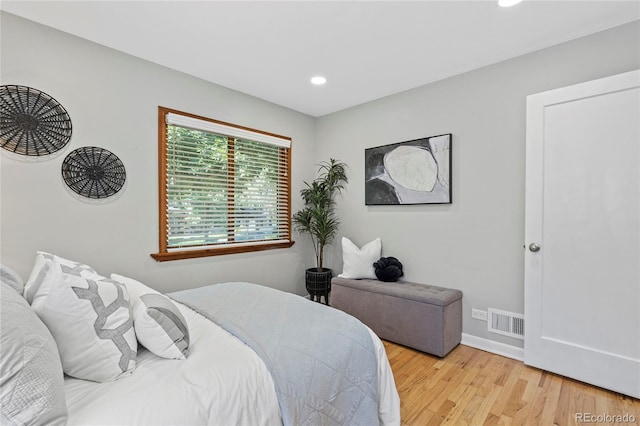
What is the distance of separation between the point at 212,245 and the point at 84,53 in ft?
6.17

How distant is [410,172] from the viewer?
3133 millimetres

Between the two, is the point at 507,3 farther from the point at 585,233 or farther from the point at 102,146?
the point at 102,146

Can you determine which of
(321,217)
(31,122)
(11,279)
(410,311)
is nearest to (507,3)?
(410,311)

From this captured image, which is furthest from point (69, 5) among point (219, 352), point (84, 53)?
point (219, 352)

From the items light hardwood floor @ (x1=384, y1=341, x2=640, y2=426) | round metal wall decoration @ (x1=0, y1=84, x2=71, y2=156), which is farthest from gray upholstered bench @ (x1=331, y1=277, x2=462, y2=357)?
round metal wall decoration @ (x1=0, y1=84, x2=71, y2=156)

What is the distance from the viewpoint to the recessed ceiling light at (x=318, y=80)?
113 inches

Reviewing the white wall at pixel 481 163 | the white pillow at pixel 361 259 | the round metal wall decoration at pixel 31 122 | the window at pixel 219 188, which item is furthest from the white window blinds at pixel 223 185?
the white wall at pixel 481 163

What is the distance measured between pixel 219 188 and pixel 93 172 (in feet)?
3.51

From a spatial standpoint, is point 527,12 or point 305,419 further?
point 527,12

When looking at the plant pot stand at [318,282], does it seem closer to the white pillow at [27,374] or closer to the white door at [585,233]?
the white door at [585,233]

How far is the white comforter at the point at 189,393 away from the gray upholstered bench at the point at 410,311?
5.79ft

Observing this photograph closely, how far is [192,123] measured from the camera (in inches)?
112

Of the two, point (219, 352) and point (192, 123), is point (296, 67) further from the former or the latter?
point (219, 352)

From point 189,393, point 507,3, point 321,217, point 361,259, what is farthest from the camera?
point 321,217
